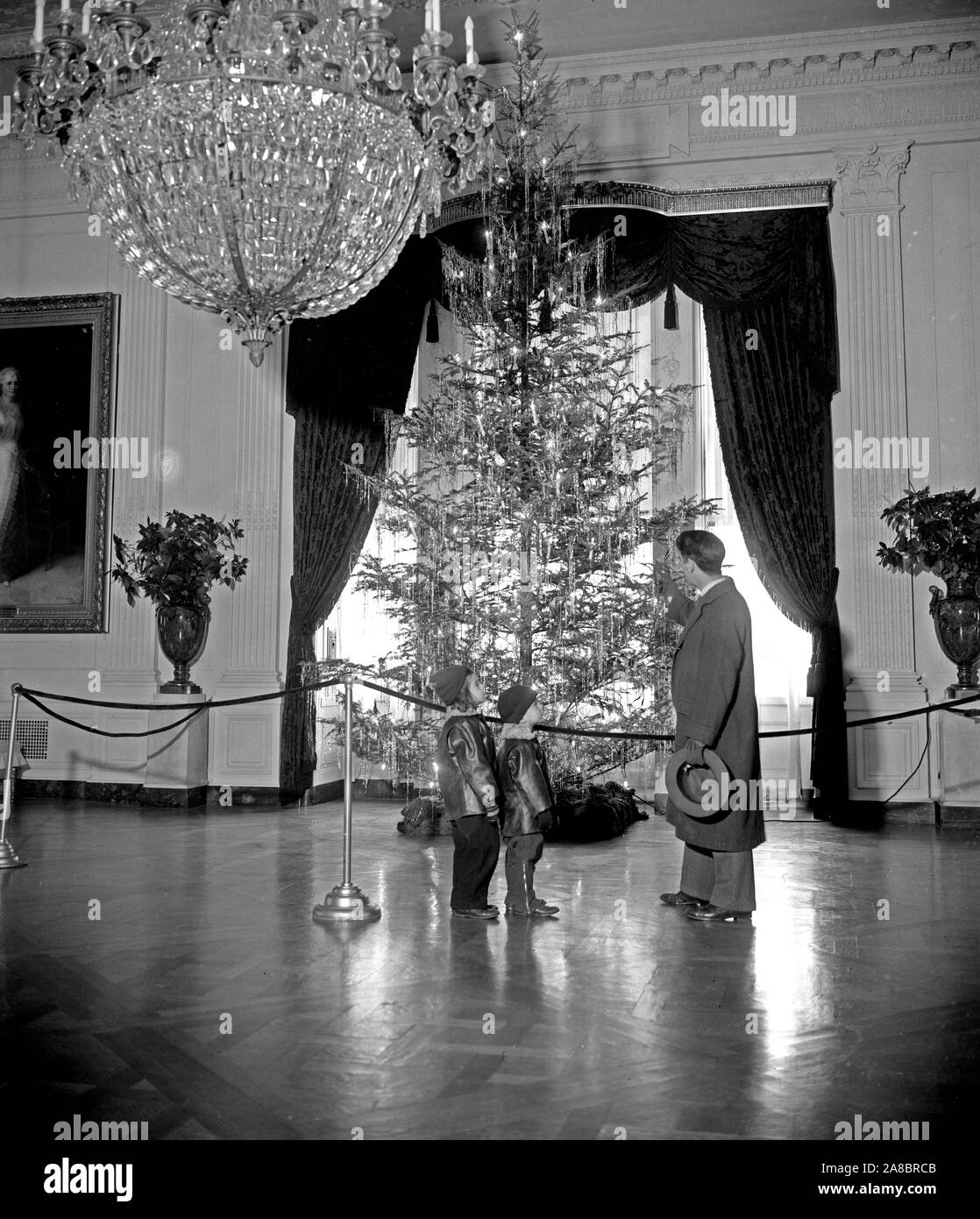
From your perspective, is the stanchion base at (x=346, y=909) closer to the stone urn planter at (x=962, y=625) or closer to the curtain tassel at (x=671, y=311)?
the stone urn planter at (x=962, y=625)

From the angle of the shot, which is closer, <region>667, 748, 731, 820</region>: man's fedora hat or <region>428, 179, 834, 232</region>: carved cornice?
<region>667, 748, 731, 820</region>: man's fedora hat

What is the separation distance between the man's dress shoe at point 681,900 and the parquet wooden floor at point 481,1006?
10 cm

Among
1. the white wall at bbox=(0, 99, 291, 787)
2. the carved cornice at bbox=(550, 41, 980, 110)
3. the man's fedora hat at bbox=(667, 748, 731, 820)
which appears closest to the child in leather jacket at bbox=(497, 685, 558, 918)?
the man's fedora hat at bbox=(667, 748, 731, 820)

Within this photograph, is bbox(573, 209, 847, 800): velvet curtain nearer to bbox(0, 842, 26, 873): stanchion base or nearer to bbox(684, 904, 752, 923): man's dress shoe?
bbox(684, 904, 752, 923): man's dress shoe

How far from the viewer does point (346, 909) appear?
4.80 m

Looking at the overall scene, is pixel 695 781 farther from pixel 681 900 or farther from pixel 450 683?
pixel 450 683

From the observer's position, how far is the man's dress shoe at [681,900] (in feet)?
16.3

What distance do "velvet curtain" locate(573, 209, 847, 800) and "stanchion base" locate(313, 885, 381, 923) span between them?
15.5 feet

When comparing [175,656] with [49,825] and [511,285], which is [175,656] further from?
[511,285]

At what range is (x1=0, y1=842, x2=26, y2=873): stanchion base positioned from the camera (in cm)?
599

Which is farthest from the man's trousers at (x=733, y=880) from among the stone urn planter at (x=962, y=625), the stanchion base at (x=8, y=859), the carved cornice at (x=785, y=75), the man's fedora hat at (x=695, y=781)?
the carved cornice at (x=785, y=75)

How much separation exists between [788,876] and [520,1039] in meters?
3.10
